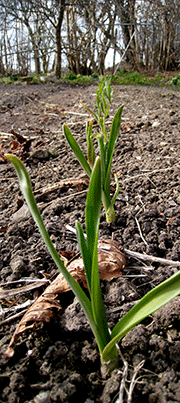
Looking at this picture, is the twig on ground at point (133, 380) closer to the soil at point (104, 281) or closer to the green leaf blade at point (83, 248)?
the soil at point (104, 281)

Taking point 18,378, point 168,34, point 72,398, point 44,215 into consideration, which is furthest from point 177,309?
point 168,34

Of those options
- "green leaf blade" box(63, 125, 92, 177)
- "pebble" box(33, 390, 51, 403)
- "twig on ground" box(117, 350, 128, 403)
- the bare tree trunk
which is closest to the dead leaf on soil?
"pebble" box(33, 390, 51, 403)

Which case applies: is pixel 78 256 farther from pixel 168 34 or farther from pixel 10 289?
pixel 168 34

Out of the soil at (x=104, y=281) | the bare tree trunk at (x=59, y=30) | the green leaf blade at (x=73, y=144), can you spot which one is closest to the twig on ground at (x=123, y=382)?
the soil at (x=104, y=281)

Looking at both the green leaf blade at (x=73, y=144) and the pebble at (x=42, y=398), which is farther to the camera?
the green leaf blade at (x=73, y=144)

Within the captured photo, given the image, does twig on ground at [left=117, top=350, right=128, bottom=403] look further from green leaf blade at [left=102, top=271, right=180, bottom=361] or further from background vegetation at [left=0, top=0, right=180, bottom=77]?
background vegetation at [left=0, top=0, right=180, bottom=77]
